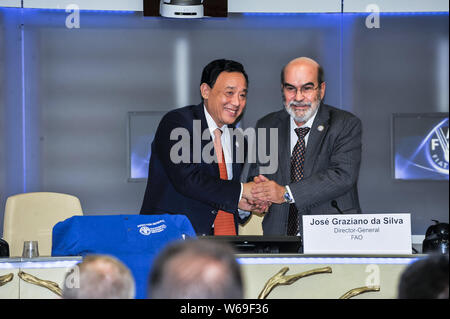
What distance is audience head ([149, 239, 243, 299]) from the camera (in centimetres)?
100

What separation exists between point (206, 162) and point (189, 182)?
151 mm

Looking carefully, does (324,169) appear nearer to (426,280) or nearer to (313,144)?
(313,144)

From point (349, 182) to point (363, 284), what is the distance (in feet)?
4.35

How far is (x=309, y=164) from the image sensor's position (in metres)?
4.13

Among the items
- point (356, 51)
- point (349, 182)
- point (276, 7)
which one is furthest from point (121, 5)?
point (349, 182)

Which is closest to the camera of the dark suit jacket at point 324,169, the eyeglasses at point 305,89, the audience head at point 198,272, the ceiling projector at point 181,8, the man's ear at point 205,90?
the audience head at point 198,272

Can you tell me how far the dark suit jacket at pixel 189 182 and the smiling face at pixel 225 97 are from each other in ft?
0.31

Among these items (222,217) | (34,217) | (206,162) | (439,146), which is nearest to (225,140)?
(206,162)

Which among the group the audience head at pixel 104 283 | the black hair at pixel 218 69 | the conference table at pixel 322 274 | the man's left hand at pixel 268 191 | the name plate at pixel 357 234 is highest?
the black hair at pixel 218 69

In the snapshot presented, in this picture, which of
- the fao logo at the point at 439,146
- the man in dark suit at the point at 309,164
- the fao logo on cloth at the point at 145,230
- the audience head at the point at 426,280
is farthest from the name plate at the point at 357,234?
the fao logo at the point at 439,146

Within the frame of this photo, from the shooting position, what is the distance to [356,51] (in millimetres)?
6164

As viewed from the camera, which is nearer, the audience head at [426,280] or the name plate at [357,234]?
the audience head at [426,280]

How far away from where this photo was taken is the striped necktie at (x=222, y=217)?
13.3 ft

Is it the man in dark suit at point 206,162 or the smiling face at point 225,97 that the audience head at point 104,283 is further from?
the smiling face at point 225,97
